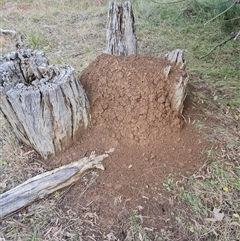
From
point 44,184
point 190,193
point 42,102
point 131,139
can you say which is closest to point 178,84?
point 131,139

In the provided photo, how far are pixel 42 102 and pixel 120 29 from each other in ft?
3.37

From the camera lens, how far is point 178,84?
1969 mm

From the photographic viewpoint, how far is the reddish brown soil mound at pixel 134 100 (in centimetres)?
195

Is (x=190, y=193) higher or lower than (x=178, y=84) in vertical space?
lower

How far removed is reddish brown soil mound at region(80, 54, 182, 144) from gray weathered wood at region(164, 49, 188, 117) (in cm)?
3

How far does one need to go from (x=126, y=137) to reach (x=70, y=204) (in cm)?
55

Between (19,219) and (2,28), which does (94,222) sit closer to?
(19,219)

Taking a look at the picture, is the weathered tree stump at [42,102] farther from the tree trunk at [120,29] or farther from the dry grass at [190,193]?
the tree trunk at [120,29]

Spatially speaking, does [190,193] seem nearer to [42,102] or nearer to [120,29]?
[42,102]

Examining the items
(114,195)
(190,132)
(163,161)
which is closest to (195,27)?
(190,132)

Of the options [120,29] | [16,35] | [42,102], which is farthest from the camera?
[16,35]

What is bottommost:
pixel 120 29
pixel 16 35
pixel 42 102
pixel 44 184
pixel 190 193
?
pixel 190 193

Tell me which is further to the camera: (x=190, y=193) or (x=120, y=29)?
(x=120, y=29)

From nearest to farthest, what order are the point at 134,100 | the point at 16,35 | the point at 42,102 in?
the point at 42,102, the point at 134,100, the point at 16,35
